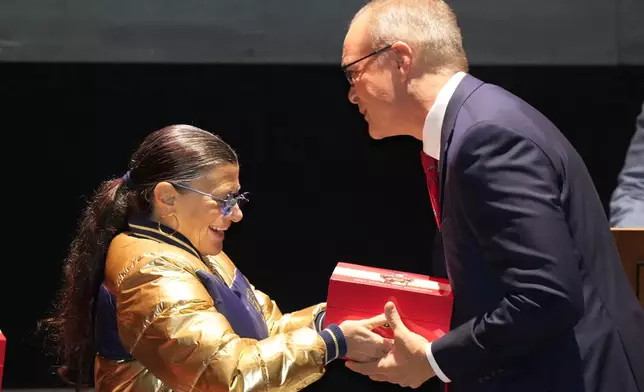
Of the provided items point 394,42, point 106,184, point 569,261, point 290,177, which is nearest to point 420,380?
point 569,261

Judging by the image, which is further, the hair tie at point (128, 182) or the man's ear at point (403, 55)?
the hair tie at point (128, 182)

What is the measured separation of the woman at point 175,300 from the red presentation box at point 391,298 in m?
0.03

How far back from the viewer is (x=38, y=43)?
3482mm

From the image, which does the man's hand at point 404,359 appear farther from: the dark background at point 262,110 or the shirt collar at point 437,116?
the dark background at point 262,110

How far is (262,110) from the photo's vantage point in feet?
11.7

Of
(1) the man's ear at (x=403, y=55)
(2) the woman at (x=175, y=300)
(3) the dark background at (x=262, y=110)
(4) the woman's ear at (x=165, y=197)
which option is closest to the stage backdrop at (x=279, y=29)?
(3) the dark background at (x=262, y=110)

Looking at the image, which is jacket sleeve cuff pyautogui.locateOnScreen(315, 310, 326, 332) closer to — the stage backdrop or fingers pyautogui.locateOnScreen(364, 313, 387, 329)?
fingers pyautogui.locateOnScreen(364, 313, 387, 329)

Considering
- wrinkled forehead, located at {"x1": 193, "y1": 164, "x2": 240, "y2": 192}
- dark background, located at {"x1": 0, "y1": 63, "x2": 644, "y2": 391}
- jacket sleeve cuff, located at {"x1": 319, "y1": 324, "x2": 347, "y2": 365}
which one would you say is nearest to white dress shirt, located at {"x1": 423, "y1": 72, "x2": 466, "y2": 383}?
jacket sleeve cuff, located at {"x1": 319, "y1": 324, "x2": 347, "y2": 365}

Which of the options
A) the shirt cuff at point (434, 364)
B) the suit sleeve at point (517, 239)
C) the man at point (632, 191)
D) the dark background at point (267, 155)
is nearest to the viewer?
the suit sleeve at point (517, 239)

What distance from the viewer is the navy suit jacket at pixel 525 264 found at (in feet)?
5.25

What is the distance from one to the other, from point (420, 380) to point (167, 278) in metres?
0.60

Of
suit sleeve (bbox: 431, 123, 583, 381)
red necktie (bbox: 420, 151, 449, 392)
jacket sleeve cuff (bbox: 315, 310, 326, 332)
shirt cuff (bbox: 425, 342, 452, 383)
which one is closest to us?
suit sleeve (bbox: 431, 123, 583, 381)

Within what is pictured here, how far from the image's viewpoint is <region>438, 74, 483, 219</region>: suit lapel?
1.77m

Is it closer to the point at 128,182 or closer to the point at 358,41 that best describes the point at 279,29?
the point at 128,182
